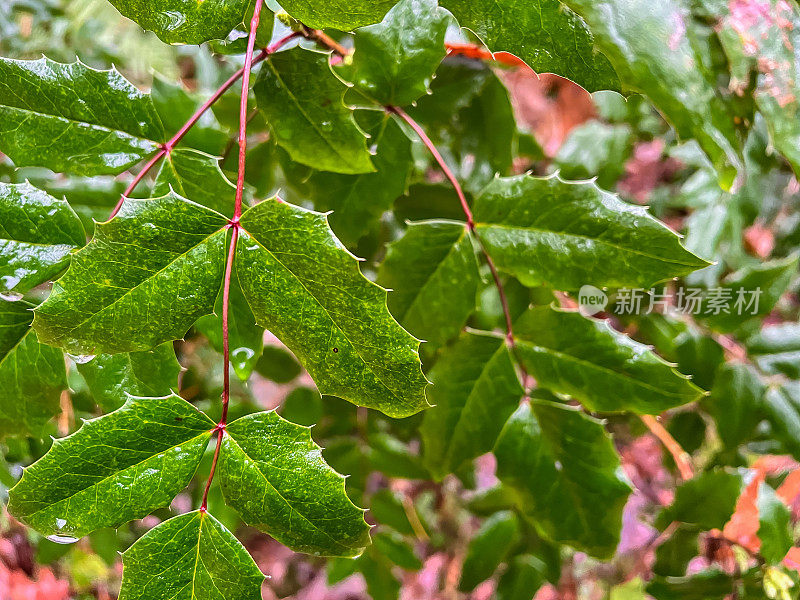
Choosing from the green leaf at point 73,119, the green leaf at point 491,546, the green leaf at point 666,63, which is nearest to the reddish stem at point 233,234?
the green leaf at point 73,119

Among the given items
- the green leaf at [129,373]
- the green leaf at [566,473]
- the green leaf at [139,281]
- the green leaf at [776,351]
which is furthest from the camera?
the green leaf at [776,351]

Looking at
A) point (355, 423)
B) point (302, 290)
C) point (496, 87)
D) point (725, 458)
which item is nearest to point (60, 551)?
point (355, 423)

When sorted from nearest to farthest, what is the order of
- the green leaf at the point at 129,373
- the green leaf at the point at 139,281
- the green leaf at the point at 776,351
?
the green leaf at the point at 139,281
the green leaf at the point at 129,373
the green leaf at the point at 776,351

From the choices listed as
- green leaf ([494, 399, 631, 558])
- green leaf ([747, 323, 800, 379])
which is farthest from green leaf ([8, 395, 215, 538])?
green leaf ([747, 323, 800, 379])

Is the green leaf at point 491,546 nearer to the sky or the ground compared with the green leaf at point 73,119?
nearer to the ground

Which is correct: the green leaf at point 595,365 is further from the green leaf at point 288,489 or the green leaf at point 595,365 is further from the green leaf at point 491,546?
the green leaf at point 491,546

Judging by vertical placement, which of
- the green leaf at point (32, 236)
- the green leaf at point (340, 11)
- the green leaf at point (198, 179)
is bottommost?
the green leaf at point (32, 236)
